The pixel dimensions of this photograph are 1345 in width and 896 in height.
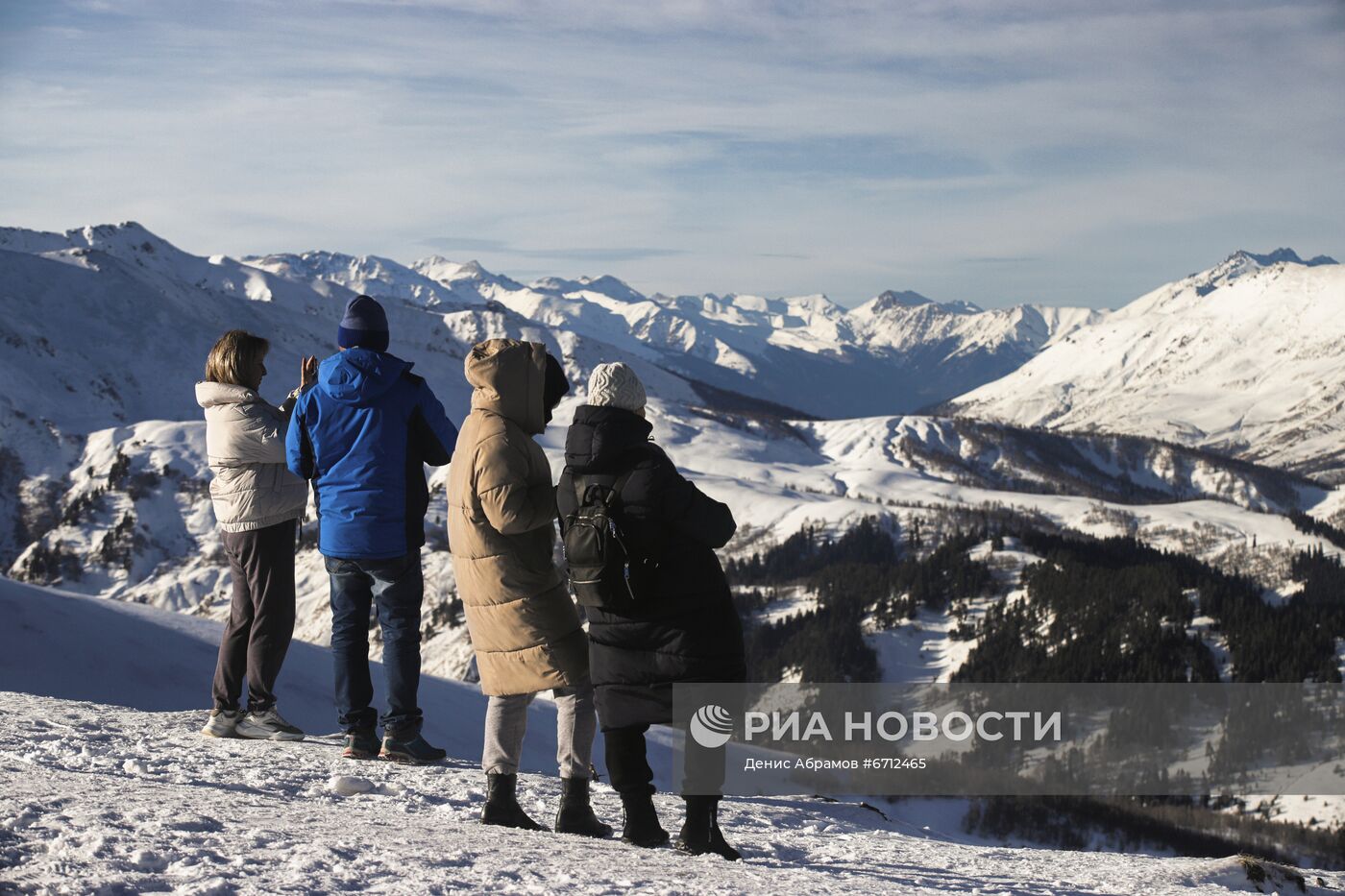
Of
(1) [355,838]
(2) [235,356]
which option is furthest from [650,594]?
(2) [235,356]

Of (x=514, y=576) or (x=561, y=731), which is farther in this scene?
(x=561, y=731)

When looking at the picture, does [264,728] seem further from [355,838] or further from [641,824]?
[641,824]

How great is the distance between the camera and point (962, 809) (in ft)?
287

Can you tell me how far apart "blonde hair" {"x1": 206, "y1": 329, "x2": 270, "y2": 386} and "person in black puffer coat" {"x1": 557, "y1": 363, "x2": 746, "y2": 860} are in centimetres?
425

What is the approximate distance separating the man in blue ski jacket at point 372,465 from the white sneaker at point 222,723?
2.32 m

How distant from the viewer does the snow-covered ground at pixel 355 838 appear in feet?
23.0

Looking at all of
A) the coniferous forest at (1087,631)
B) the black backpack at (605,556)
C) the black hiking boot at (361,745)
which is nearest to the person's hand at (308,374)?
the black hiking boot at (361,745)

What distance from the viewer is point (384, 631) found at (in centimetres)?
1112

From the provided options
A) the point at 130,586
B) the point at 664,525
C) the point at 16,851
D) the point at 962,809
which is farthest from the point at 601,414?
the point at 130,586

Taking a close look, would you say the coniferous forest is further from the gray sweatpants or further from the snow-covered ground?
the gray sweatpants

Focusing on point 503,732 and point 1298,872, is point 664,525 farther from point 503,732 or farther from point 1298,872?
point 1298,872

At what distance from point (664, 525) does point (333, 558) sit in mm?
4066

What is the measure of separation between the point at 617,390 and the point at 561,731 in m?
2.84

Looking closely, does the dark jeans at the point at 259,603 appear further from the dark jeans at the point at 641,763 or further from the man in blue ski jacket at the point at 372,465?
the dark jeans at the point at 641,763
